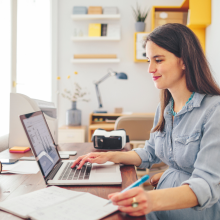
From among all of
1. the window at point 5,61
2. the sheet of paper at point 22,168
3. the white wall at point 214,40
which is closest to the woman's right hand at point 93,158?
the sheet of paper at point 22,168

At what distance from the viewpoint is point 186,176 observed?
3.12ft

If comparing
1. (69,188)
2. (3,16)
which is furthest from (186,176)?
(3,16)

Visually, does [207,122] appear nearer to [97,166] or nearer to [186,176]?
[186,176]

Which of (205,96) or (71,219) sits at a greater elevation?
(205,96)

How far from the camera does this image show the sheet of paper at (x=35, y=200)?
2.05 ft

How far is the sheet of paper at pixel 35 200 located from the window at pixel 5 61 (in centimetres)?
144

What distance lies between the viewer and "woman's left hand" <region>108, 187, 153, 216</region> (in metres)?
0.57

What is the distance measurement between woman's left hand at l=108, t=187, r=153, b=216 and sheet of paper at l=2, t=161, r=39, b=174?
52 centimetres

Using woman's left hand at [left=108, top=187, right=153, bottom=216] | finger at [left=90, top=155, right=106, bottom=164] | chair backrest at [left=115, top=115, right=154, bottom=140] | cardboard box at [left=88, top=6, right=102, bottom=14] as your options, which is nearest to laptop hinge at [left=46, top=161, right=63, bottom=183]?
→ finger at [left=90, top=155, right=106, bottom=164]

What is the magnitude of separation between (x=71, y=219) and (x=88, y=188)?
23 cm

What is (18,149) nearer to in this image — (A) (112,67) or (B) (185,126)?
(B) (185,126)

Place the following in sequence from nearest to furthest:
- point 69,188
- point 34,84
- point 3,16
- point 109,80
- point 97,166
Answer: point 69,188 < point 97,166 < point 3,16 < point 34,84 < point 109,80

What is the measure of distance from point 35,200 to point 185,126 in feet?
1.99

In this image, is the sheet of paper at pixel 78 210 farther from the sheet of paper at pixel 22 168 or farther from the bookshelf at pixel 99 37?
the bookshelf at pixel 99 37
